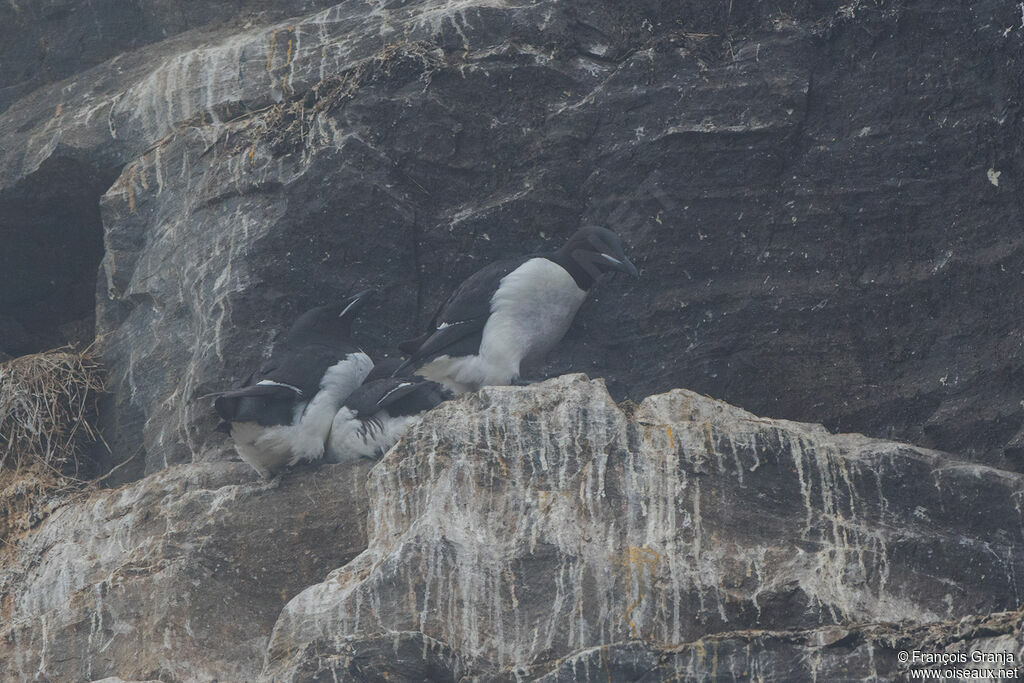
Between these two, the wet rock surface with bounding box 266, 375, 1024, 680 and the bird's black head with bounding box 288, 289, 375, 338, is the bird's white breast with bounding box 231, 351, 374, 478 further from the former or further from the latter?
the wet rock surface with bounding box 266, 375, 1024, 680

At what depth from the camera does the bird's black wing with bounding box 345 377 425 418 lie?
6.50 metres

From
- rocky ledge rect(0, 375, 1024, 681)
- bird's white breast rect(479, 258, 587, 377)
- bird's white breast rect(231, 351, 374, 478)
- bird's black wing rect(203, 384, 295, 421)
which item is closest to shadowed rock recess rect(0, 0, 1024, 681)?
rocky ledge rect(0, 375, 1024, 681)

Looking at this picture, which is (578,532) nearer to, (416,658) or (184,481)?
(416,658)

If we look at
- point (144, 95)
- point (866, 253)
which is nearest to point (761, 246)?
point (866, 253)

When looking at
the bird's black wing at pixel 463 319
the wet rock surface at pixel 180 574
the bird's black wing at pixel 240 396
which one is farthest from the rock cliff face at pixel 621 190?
the bird's black wing at pixel 240 396

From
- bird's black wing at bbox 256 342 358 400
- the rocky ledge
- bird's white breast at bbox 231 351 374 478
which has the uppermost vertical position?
bird's black wing at bbox 256 342 358 400

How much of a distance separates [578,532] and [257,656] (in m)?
1.55

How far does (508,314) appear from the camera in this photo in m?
6.90

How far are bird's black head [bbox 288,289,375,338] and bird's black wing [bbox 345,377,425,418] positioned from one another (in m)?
0.54

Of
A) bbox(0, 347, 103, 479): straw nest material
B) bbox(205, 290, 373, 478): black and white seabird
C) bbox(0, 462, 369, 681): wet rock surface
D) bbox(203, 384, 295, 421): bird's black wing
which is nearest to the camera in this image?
bbox(0, 462, 369, 681): wet rock surface

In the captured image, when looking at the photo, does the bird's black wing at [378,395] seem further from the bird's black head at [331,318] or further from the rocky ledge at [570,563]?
the bird's black head at [331,318]

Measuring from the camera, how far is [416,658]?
501 centimetres

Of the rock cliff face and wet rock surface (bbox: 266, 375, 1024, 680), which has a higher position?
the rock cliff face

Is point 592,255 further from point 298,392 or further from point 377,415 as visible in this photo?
point 298,392
